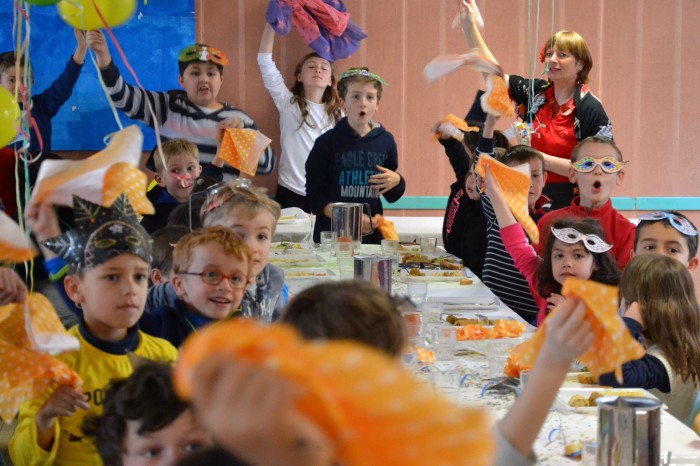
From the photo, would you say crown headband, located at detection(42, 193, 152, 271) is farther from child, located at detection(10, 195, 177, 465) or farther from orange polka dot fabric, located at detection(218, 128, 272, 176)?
orange polka dot fabric, located at detection(218, 128, 272, 176)

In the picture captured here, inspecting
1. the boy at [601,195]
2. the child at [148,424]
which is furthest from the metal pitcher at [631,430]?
the boy at [601,195]

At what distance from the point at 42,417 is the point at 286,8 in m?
4.51

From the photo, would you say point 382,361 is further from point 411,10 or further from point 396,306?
point 411,10

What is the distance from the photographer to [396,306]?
125cm

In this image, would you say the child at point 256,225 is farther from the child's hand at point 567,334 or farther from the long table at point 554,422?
the child's hand at point 567,334

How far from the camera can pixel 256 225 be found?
2.60 metres

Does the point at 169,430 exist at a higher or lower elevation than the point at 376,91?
lower

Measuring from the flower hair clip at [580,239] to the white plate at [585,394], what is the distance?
0.87 metres

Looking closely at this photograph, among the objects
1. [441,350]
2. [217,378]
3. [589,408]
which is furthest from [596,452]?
[217,378]

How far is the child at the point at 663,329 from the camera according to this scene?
216 cm

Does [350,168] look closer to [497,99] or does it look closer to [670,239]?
[497,99]

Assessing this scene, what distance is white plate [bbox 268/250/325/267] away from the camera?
381 cm

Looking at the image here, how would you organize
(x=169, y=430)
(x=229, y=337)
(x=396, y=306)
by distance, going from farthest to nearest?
(x=169, y=430), (x=396, y=306), (x=229, y=337)

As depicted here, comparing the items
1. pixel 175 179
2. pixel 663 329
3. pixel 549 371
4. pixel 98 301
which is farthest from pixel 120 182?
pixel 175 179
